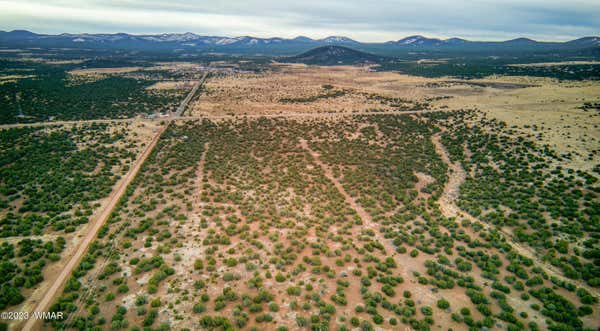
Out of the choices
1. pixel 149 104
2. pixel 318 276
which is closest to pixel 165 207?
pixel 318 276

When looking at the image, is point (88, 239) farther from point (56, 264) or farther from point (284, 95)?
point (284, 95)

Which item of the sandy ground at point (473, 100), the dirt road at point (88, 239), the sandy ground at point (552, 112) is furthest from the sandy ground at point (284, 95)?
the dirt road at point (88, 239)

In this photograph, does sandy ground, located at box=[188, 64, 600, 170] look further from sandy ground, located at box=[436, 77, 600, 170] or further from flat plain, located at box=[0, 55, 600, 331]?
flat plain, located at box=[0, 55, 600, 331]

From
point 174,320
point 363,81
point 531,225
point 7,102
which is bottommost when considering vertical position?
point 174,320

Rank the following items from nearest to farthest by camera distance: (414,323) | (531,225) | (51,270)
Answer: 1. (414,323)
2. (51,270)
3. (531,225)

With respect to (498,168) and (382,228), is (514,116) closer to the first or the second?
(498,168)

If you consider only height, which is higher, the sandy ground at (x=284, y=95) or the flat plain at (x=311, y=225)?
the sandy ground at (x=284, y=95)

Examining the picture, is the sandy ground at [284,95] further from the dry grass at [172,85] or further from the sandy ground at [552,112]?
the sandy ground at [552,112]

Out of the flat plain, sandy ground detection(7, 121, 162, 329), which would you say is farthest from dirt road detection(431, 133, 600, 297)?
sandy ground detection(7, 121, 162, 329)

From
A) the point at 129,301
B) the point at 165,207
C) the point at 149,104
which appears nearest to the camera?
the point at 129,301

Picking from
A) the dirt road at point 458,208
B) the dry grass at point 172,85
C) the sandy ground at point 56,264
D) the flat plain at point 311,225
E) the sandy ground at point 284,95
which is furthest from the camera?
the dry grass at point 172,85

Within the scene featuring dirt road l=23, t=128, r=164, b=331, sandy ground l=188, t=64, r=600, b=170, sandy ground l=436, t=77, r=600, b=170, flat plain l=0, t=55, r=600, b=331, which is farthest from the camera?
sandy ground l=188, t=64, r=600, b=170
